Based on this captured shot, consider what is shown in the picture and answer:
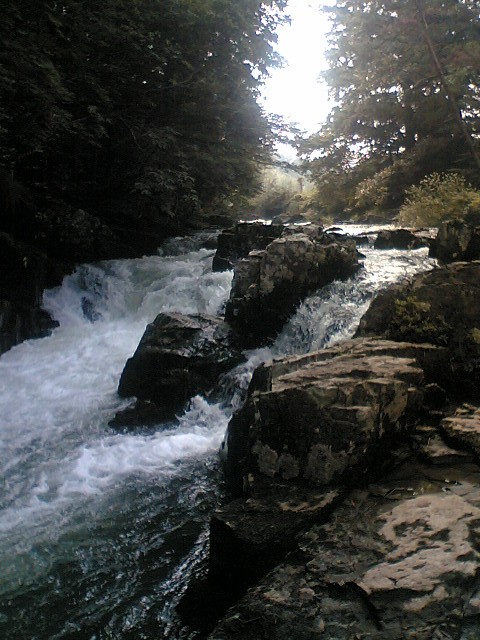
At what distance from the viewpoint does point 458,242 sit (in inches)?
330

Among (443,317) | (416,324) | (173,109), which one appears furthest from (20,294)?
(443,317)

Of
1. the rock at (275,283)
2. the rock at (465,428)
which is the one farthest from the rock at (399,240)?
the rock at (465,428)

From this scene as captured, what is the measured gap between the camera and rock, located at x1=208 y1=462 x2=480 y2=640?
6.89 feet

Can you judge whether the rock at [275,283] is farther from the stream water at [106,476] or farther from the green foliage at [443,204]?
the green foliage at [443,204]

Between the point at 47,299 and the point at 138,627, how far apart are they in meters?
10.3

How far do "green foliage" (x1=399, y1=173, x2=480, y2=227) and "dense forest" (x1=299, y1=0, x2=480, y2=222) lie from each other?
73mm

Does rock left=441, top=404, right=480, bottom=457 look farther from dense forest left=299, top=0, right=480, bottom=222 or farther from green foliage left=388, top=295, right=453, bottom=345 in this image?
dense forest left=299, top=0, right=480, bottom=222

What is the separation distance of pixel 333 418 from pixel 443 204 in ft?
38.0

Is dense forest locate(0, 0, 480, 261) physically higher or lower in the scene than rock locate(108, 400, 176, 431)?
higher

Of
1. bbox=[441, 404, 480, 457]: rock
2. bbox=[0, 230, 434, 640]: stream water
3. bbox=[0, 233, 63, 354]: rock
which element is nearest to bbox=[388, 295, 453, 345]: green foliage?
bbox=[441, 404, 480, 457]: rock

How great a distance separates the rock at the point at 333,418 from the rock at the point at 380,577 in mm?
336

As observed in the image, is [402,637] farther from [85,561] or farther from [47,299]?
[47,299]

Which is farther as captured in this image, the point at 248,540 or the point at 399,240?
the point at 399,240

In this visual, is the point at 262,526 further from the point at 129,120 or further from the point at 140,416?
the point at 129,120
